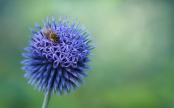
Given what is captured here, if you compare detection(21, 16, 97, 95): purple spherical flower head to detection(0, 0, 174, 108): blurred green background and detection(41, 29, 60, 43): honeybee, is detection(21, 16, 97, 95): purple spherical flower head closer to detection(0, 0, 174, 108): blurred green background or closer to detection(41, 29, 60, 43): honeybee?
detection(41, 29, 60, 43): honeybee

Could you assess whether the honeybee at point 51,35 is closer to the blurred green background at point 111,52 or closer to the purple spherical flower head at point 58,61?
the purple spherical flower head at point 58,61

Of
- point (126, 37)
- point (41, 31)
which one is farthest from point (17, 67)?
point (126, 37)

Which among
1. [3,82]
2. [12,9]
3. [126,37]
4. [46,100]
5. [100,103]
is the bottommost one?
[46,100]

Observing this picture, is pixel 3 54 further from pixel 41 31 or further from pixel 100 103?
pixel 41 31

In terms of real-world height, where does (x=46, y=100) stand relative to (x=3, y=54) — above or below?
below

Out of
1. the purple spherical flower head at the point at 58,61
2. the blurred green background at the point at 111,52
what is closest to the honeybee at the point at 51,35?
the purple spherical flower head at the point at 58,61

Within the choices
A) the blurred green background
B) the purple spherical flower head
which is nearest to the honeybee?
the purple spherical flower head

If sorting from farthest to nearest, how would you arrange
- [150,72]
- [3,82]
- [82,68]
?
[150,72], [3,82], [82,68]
